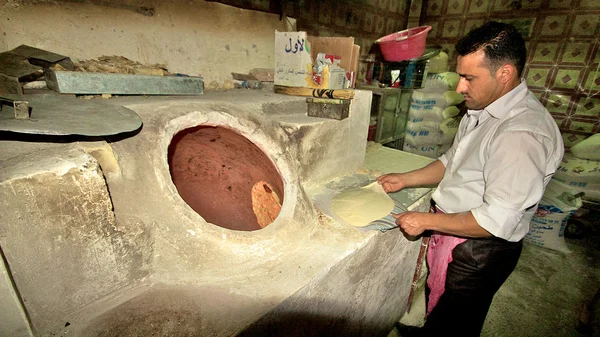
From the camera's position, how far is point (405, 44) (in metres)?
4.07

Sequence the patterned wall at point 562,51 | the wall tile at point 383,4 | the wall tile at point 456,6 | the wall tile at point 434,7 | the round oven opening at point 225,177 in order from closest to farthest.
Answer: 1. the round oven opening at point 225,177
2. the patterned wall at point 562,51
3. the wall tile at point 383,4
4. the wall tile at point 456,6
5. the wall tile at point 434,7

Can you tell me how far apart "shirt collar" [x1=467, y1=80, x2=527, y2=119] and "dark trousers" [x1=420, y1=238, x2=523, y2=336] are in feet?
2.64

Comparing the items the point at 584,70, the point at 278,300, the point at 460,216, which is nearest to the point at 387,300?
the point at 460,216

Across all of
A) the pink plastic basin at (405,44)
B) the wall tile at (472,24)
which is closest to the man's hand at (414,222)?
the pink plastic basin at (405,44)

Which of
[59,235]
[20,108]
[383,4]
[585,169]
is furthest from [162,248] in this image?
[585,169]

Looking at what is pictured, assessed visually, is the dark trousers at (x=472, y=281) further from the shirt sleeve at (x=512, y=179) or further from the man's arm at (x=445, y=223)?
the shirt sleeve at (x=512, y=179)

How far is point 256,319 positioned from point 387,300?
1.62 meters

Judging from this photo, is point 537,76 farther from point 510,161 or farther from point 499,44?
point 510,161

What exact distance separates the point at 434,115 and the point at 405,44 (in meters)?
1.80

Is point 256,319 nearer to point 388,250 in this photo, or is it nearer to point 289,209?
point 289,209

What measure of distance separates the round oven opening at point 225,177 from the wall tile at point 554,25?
18.7 ft

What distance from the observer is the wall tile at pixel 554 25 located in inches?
180

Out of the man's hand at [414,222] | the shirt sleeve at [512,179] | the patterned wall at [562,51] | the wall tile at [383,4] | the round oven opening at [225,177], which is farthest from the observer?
the wall tile at [383,4]

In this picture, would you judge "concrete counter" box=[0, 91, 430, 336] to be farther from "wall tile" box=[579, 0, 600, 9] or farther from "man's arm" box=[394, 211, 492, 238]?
"wall tile" box=[579, 0, 600, 9]
